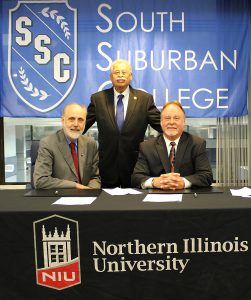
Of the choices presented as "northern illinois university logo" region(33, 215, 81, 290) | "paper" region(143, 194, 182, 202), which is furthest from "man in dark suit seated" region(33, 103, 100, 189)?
"northern illinois university logo" region(33, 215, 81, 290)

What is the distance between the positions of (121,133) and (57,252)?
146 centimetres

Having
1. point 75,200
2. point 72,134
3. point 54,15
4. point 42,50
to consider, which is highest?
point 54,15

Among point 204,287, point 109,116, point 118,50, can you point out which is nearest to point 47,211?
point 204,287

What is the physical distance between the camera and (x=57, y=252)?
1.51m

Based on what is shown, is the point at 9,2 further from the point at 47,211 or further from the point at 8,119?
the point at 47,211

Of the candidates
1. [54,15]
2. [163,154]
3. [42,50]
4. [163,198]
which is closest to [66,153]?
[163,154]

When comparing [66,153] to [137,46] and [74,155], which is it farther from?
[137,46]

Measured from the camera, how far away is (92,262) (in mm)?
1523

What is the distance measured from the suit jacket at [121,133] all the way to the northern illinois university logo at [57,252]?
1.37 m

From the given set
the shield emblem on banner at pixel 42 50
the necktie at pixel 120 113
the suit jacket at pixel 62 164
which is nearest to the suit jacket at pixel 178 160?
the suit jacket at pixel 62 164

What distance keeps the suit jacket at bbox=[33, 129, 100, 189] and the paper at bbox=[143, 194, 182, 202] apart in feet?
1.87

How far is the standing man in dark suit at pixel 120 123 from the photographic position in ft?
9.33

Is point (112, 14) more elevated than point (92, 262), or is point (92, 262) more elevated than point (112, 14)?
point (112, 14)

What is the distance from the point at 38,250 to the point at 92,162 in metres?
0.99
